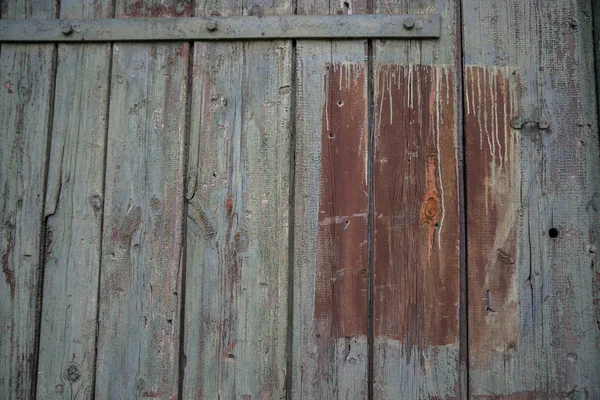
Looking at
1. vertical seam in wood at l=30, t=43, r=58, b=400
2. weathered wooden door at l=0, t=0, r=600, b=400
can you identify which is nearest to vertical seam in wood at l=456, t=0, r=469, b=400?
weathered wooden door at l=0, t=0, r=600, b=400

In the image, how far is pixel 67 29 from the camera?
1.29 metres

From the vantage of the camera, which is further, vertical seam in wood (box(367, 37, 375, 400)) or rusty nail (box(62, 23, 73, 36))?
rusty nail (box(62, 23, 73, 36))

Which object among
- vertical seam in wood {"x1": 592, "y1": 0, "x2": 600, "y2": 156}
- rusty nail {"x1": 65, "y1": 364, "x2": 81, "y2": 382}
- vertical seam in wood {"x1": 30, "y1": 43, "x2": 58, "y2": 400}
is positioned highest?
vertical seam in wood {"x1": 592, "y1": 0, "x2": 600, "y2": 156}

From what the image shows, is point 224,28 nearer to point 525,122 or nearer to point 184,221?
point 184,221

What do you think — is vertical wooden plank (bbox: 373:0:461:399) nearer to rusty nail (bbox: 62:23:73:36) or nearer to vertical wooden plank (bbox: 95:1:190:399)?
vertical wooden plank (bbox: 95:1:190:399)

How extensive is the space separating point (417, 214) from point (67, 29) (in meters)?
0.92

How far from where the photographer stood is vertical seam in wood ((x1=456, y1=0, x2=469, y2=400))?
1.17 meters

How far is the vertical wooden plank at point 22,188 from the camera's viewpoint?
4.05ft

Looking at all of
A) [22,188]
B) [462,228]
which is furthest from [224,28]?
[462,228]

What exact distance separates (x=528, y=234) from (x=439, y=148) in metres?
0.27

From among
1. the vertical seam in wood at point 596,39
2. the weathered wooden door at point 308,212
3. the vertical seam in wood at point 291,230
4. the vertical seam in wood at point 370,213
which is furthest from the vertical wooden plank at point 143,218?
the vertical seam in wood at point 596,39

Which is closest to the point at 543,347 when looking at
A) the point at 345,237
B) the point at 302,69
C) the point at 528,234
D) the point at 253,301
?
the point at 528,234

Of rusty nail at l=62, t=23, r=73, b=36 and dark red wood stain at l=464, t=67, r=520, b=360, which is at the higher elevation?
rusty nail at l=62, t=23, r=73, b=36

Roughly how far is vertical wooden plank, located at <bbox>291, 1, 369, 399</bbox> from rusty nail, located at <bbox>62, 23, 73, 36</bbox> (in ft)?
1.79
